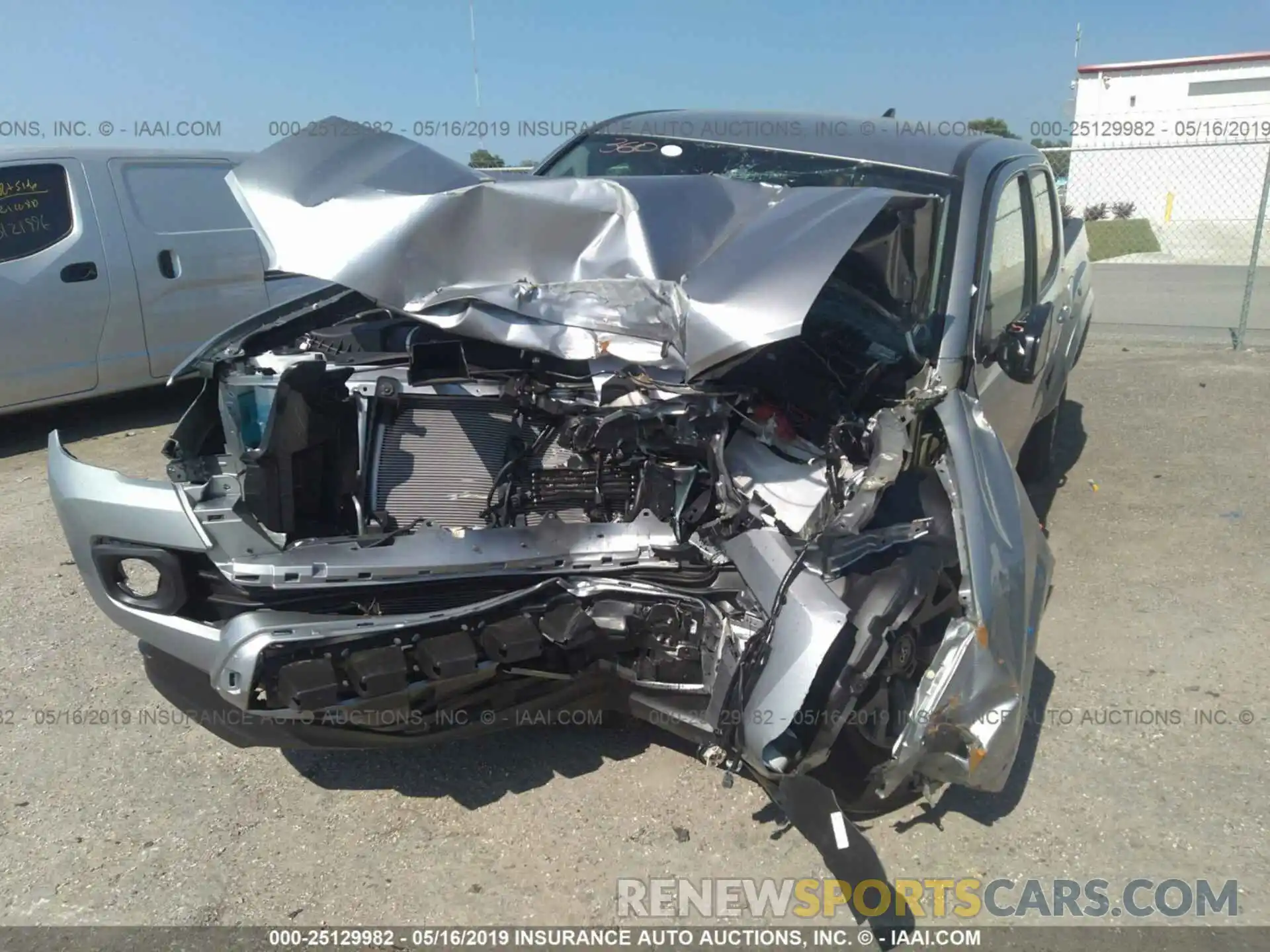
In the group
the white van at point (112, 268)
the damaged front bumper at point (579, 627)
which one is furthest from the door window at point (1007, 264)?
the white van at point (112, 268)

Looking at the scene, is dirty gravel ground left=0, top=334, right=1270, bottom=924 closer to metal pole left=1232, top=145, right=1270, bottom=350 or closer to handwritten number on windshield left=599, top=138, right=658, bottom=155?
handwritten number on windshield left=599, top=138, right=658, bottom=155

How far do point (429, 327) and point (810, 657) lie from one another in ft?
5.70

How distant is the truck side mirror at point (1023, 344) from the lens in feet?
9.87

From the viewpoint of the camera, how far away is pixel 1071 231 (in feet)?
18.4

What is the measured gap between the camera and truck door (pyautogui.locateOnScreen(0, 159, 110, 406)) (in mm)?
5918

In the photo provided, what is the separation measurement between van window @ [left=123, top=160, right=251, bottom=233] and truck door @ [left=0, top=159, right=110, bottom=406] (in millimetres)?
348

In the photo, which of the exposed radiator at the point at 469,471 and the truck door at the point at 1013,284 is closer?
the exposed radiator at the point at 469,471

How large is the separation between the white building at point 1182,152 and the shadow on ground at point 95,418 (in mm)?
17633

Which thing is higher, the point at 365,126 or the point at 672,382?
the point at 365,126

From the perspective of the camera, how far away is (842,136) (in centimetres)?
388

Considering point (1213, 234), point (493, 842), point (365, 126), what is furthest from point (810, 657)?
point (1213, 234)

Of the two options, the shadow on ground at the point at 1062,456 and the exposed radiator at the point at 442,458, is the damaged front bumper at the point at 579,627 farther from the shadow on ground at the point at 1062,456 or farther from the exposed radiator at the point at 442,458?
the shadow on ground at the point at 1062,456

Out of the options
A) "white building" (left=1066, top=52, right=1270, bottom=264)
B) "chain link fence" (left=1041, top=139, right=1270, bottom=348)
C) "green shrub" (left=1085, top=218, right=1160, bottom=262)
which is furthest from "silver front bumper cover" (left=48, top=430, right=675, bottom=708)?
"white building" (left=1066, top=52, right=1270, bottom=264)

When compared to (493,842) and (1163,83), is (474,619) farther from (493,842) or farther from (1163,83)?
(1163,83)
